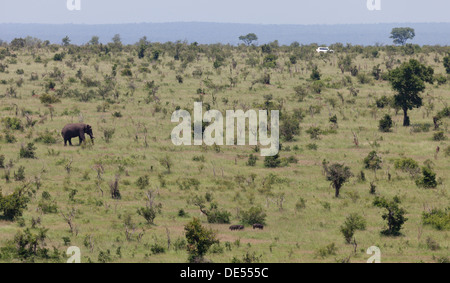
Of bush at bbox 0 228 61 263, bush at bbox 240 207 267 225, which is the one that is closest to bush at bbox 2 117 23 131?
bush at bbox 240 207 267 225

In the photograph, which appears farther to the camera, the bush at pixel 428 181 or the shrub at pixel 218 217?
the bush at pixel 428 181

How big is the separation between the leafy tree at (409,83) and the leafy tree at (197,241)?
28863mm

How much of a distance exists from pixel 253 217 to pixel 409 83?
24696 millimetres

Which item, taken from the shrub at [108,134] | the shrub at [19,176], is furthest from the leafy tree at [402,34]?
the shrub at [19,176]

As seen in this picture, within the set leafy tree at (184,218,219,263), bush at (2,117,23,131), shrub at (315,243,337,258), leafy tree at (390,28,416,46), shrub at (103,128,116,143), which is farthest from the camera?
leafy tree at (390,28,416,46)

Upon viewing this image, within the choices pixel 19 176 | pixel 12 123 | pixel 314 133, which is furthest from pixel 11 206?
pixel 314 133

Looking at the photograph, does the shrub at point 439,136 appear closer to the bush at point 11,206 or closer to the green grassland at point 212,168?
the green grassland at point 212,168

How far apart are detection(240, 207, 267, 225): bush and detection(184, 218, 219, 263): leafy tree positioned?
4.31 metres

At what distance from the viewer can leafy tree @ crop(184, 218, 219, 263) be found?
22.8m

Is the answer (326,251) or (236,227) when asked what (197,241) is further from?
(326,251)

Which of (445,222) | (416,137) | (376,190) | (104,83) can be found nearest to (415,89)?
(416,137)

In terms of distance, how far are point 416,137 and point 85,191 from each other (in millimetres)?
24401

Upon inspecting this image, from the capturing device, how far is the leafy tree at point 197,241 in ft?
74.7

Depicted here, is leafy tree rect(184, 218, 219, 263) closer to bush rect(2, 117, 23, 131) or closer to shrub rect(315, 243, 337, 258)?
shrub rect(315, 243, 337, 258)
